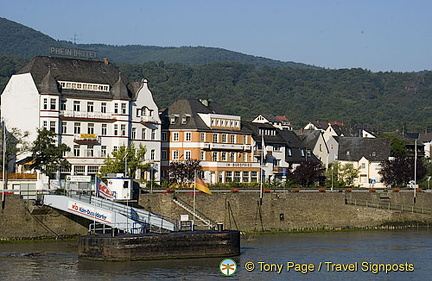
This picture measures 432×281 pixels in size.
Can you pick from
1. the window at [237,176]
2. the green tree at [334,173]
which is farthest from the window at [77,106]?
the green tree at [334,173]

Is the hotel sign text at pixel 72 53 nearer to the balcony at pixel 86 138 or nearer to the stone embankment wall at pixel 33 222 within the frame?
the balcony at pixel 86 138

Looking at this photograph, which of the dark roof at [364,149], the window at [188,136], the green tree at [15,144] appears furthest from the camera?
the dark roof at [364,149]

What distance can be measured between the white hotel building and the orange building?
5.77 m

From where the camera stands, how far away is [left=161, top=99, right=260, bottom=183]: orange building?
348ft

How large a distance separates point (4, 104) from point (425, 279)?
55.7m

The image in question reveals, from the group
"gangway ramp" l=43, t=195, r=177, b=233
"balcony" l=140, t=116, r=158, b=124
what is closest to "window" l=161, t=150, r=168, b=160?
"balcony" l=140, t=116, r=158, b=124

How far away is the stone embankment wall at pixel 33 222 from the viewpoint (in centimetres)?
6862

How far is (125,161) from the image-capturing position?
89.2 metres

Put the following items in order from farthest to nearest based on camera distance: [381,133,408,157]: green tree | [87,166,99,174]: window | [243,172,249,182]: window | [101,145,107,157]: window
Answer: [381,133,408,157]: green tree, [243,172,249,182]: window, [101,145,107,157]: window, [87,166,99,174]: window

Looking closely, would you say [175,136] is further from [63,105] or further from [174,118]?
[63,105]

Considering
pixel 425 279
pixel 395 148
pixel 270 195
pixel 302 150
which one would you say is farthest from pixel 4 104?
pixel 395 148

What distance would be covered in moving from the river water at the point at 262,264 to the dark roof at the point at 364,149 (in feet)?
198

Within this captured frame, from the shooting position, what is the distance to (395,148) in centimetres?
14300

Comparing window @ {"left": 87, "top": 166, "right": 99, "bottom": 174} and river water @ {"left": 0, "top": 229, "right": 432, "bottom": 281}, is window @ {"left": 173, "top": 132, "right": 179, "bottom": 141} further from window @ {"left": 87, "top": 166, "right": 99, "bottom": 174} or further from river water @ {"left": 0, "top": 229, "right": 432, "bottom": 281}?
river water @ {"left": 0, "top": 229, "right": 432, "bottom": 281}
